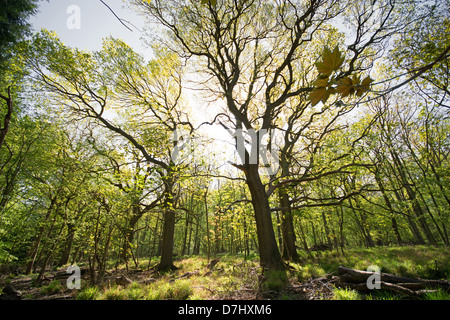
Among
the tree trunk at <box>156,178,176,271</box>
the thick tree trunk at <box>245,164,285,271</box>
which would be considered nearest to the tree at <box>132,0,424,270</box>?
the thick tree trunk at <box>245,164,285,271</box>

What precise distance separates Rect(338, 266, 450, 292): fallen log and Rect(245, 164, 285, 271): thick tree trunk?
6.95 ft

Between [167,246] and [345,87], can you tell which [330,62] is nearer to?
[345,87]

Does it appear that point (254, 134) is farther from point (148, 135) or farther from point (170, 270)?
point (170, 270)

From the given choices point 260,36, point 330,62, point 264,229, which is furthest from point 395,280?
point 260,36

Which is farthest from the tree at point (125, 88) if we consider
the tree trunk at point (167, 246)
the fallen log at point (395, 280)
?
the fallen log at point (395, 280)

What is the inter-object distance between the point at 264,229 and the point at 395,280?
3.39 m

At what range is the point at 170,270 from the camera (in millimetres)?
9156

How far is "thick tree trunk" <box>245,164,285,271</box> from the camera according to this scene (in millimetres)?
5945

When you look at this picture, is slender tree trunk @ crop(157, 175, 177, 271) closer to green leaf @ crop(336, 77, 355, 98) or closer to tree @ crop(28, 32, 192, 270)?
tree @ crop(28, 32, 192, 270)

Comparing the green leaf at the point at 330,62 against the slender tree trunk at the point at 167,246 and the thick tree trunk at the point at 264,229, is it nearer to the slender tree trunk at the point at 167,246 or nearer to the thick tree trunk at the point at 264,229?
the thick tree trunk at the point at 264,229

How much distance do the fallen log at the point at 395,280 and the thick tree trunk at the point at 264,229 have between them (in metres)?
2.12

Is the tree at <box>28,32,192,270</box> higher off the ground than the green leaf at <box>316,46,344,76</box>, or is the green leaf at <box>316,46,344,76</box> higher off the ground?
the tree at <box>28,32,192,270</box>
